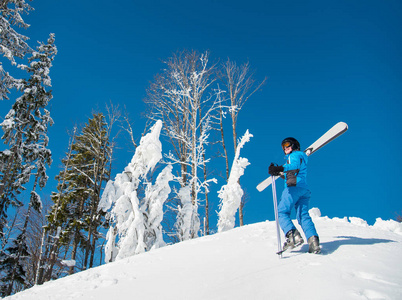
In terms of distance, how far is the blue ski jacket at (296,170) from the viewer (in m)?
3.82

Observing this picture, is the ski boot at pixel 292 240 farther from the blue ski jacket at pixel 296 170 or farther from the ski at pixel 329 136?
the ski at pixel 329 136

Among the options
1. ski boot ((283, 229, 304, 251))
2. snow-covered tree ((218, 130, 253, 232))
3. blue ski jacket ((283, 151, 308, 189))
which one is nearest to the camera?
ski boot ((283, 229, 304, 251))

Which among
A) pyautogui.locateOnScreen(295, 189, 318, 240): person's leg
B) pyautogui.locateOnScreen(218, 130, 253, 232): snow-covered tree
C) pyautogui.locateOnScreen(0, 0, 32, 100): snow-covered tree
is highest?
pyautogui.locateOnScreen(0, 0, 32, 100): snow-covered tree

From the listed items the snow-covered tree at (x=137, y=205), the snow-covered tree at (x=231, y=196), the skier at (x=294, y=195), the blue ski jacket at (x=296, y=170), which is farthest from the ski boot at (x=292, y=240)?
the snow-covered tree at (x=231, y=196)

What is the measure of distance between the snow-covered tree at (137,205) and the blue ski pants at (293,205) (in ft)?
18.2

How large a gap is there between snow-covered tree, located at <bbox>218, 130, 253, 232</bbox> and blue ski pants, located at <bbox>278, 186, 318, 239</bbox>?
7.37 m

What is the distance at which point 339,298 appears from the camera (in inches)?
78.9

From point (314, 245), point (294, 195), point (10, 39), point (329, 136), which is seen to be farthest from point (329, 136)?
point (10, 39)

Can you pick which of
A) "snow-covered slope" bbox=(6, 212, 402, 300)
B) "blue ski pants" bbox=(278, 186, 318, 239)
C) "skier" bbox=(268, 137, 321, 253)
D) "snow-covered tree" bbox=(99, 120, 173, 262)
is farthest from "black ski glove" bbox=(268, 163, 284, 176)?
"snow-covered tree" bbox=(99, 120, 173, 262)

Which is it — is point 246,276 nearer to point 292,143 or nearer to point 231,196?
point 292,143

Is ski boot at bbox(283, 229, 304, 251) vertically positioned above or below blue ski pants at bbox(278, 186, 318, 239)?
below

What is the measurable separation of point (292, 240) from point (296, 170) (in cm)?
108

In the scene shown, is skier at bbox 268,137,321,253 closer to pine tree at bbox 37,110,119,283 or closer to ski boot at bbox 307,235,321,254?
ski boot at bbox 307,235,321,254

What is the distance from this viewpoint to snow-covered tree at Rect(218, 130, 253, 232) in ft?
→ 36.2
